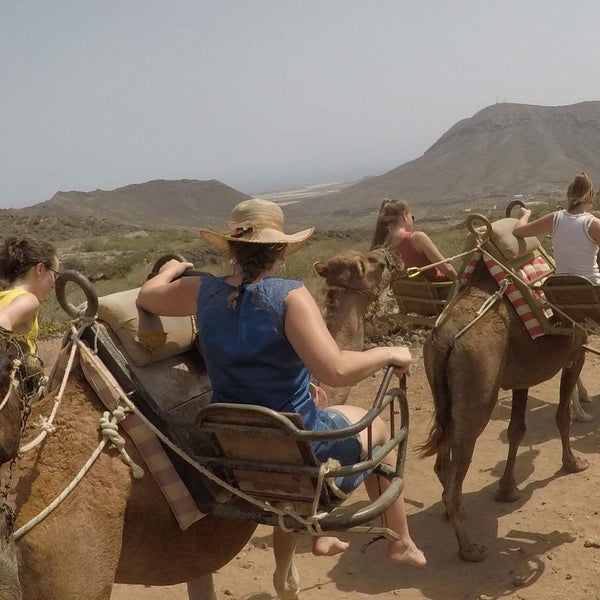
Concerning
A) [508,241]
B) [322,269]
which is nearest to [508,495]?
[508,241]

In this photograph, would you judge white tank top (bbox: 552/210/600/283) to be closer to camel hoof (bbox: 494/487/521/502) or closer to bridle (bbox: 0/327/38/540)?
camel hoof (bbox: 494/487/521/502)

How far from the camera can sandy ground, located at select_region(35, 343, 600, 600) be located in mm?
4836

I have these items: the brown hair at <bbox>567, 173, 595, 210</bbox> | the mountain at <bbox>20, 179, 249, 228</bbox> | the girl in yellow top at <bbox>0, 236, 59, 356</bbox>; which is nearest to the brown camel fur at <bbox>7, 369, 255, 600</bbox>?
the girl in yellow top at <bbox>0, 236, 59, 356</bbox>

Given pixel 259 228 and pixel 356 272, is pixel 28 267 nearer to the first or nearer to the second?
pixel 259 228

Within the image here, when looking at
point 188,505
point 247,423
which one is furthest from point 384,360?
point 188,505

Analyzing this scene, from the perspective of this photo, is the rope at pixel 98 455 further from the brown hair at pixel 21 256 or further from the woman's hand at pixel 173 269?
the brown hair at pixel 21 256

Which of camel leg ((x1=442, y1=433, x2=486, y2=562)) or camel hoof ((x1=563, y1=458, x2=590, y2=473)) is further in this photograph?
camel hoof ((x1=563, y1=458, x2=590, y2=473))

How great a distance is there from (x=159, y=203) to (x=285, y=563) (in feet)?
273

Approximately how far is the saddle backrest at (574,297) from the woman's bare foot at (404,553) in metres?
2.68

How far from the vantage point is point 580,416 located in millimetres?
7309

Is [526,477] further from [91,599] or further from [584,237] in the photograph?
[91,599]

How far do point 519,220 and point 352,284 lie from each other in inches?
83.1

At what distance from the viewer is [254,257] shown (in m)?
2.98

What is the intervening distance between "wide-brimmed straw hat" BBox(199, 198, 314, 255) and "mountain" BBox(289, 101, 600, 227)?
85.3 metres
